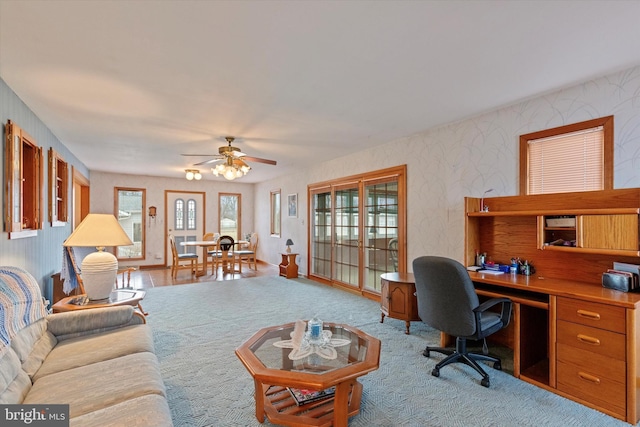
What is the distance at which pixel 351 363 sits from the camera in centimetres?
188

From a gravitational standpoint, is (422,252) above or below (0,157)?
below

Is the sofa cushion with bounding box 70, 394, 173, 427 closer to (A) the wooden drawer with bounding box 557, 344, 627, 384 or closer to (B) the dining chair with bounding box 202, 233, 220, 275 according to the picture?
(A) the wooden drawer with bounding box 557, 344, 627, 384

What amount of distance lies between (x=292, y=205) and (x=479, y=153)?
4704 mm

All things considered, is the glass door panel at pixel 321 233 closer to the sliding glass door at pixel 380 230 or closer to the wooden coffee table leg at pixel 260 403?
the sliding glass door at pixel 380 230

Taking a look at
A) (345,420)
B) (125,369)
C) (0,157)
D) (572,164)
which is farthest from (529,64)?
(0,157)

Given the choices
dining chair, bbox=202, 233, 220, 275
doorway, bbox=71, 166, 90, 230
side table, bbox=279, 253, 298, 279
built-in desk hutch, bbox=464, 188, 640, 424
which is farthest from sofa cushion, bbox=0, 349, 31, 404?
doorway, bbox=71, 166, 90, 230

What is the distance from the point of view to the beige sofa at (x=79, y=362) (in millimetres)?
1423

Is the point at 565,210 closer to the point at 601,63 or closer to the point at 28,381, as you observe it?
the point at 601,63

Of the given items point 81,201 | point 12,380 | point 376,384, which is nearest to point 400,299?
point 376,384

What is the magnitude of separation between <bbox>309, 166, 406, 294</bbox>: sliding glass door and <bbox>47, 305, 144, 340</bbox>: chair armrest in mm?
3378

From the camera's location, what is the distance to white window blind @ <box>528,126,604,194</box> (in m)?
2.58

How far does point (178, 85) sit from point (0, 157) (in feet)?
4.96

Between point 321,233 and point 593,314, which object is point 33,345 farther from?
point 321,233

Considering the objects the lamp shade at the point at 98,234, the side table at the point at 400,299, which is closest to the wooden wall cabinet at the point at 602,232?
the side table at the point at 400,299
